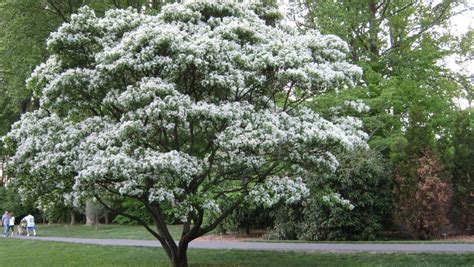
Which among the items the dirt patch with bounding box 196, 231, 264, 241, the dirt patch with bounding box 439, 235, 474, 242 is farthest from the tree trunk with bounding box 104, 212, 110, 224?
the dirt patch with bounding box 439, 235, 474, 242

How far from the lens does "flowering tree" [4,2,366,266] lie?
9.11 metres

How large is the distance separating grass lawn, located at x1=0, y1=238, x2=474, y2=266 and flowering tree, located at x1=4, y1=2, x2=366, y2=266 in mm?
2417

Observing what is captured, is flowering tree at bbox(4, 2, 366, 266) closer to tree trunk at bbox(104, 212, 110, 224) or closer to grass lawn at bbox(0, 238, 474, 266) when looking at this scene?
grass lawn at bbox(0, 238, 474, 266)

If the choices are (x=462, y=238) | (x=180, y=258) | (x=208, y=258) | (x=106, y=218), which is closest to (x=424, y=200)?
(x=462, y=238)

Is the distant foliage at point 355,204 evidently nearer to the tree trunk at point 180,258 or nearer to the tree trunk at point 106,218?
the tree trunk at point 180,258

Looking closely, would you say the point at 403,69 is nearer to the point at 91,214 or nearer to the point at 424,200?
the point at 424,200

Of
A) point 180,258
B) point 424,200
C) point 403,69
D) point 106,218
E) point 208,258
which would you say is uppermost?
point 403,69

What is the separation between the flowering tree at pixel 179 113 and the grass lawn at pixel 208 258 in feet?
7.93

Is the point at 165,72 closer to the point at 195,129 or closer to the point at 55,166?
the point at 195,129

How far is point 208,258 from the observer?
45.5ft

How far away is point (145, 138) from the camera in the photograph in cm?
937

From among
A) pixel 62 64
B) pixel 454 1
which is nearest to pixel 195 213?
pixel 62 64

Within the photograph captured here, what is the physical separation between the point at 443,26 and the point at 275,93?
59.0 ft

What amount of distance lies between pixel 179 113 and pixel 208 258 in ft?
20.4
